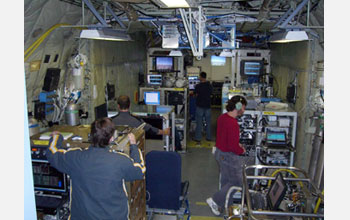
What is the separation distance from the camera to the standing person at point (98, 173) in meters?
2.53

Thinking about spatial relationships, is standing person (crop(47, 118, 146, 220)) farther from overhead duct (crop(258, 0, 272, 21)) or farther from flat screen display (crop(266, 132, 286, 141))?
flat screen display (crop(266, 132, 286, 141))

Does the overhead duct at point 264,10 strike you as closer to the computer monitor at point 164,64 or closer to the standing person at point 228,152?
the standing person at point 228,152

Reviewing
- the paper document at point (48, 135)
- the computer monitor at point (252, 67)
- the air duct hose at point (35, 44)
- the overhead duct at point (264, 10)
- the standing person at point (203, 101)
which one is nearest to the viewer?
the paper document at point (48, 135)

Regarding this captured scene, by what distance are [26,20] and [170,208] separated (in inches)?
116

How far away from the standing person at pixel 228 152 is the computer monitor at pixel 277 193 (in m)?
1.21

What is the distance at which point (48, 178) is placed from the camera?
9.72ft

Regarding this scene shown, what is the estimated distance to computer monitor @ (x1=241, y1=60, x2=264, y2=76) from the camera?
943 cm

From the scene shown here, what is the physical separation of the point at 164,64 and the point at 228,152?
255 inches

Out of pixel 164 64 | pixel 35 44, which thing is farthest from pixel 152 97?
pixel 35 44

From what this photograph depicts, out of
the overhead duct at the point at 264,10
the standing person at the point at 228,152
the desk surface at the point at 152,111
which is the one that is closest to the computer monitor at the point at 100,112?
the desk surface at the point at 152,111

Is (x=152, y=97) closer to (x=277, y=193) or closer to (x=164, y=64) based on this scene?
(x=164, y=64)

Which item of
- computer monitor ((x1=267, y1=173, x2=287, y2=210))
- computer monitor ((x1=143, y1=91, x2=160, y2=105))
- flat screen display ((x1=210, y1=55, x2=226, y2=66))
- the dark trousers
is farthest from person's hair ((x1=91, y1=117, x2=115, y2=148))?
flat screen display ((x1=210, y1=55, x2=226, y2=66))

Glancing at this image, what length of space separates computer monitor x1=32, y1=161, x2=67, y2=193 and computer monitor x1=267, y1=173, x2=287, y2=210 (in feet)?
6.48

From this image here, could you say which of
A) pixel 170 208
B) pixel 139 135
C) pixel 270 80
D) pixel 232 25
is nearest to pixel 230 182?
pixel 170 208
